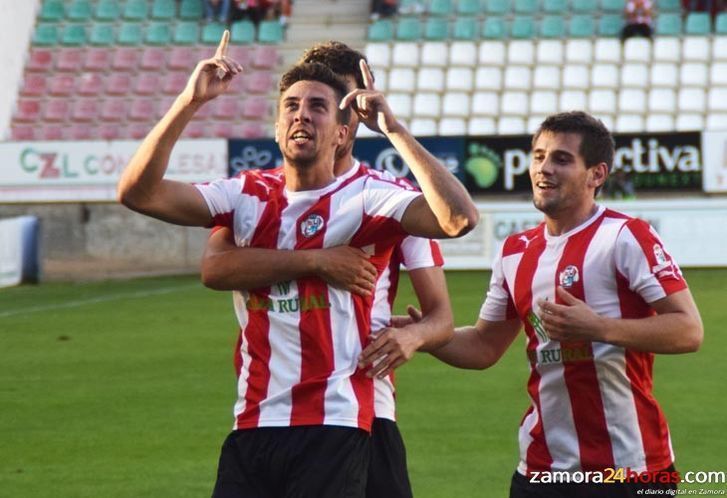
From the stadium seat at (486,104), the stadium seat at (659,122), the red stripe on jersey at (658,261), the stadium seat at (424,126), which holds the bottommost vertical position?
the red stripe on jersey at (658,261)

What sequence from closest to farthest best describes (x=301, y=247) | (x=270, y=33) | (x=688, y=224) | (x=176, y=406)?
(x=301, y=247), (x=176, y=406), (x=688, y=224), (x=270, y=33)

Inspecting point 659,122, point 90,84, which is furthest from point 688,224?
point 90,84

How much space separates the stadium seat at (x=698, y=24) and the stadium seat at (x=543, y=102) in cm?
253

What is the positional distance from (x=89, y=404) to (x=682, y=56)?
53.4 feet

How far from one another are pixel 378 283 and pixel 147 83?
21.4 meters

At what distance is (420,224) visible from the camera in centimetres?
402

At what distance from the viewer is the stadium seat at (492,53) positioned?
79.9ft

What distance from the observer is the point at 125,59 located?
25781 millimetres

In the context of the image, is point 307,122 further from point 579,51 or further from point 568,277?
point 579,51

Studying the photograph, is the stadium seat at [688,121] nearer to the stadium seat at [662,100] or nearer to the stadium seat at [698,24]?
the stadium seat at [662,100]

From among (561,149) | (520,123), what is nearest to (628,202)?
(520,123)

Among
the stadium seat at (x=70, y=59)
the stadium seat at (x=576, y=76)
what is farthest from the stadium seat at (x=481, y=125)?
the stadium seat at (x=70, y=59)

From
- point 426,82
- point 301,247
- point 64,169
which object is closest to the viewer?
point 301,247

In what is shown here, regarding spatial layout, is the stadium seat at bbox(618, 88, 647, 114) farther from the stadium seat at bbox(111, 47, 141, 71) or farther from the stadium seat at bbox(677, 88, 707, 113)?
the stadium seat at bbox(111, 47, 141, 71)
